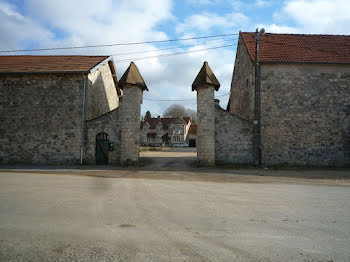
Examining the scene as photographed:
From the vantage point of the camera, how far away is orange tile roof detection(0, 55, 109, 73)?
14.5 meters

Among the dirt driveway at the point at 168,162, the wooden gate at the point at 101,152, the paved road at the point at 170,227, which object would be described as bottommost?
the dirt driveway at the point at 168,162

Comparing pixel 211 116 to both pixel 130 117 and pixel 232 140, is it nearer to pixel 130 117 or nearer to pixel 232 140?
pixel 232 140

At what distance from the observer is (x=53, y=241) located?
2707 millimetres

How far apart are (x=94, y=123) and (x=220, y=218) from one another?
1270 centimetres

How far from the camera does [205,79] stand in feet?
44.3

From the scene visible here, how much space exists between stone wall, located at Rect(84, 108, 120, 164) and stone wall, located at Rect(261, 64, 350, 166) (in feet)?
35.1

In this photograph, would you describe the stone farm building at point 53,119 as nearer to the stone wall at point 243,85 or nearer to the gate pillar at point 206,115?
the gate pillar at point 206,115

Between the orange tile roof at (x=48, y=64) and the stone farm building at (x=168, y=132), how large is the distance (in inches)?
1369

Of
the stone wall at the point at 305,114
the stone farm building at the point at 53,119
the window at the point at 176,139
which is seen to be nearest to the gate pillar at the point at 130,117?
the stone farm building at the point at 53,119

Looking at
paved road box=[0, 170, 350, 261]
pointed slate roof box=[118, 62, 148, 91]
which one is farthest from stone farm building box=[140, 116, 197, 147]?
paved road box=[0, 170, 350, 261]

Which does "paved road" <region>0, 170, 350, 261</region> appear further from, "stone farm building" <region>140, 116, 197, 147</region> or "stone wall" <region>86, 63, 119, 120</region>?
"stone farm building" <region>140, 116, 197, 147</region>

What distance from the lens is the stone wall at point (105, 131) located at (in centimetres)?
1395

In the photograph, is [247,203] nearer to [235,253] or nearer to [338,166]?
[235,253]

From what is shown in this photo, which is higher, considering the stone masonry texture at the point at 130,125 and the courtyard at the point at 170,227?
the stone masonry texture at the point at 130,125
